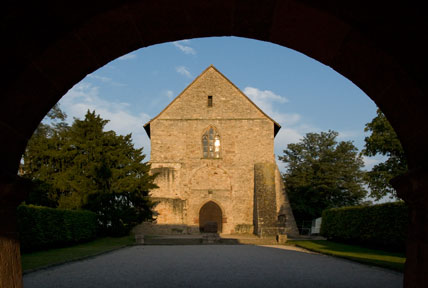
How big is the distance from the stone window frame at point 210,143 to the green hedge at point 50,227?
1026 centimetres

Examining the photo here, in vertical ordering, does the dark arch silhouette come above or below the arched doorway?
above

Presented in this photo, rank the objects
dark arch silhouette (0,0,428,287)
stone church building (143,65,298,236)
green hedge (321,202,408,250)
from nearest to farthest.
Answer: dark arch silhouette (0,0,428,287), green hedge (321,202,408,250), stone church building (143,65,298,236)

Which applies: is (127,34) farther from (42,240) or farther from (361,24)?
(42,240)

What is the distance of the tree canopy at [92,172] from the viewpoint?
22375 millimetres

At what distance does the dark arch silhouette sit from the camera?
8.76 feet

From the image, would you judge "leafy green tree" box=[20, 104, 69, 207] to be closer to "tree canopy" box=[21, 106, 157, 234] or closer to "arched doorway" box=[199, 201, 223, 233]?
"tree canopy" box=[21, 106, 157, 234]

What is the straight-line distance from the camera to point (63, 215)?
17.0 metres

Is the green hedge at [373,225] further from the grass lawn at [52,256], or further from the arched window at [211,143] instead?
the grass lawn at [52,256]

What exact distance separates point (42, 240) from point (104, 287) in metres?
9.30

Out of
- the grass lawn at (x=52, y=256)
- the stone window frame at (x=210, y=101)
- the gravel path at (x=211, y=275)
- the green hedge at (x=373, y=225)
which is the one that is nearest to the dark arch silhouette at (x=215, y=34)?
the gravel path at (x=211, y=275)

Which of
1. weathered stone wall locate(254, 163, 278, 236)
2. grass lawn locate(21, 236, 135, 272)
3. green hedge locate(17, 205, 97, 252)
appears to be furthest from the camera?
weathered stone wall locate(254, 163, 278, 236)

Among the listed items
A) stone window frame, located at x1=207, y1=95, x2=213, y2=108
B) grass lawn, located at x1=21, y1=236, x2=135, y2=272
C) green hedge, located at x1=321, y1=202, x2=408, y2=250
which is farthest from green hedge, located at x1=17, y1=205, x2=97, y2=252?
green hedge, located at x1=321, y1=202, x2=408, y2=250

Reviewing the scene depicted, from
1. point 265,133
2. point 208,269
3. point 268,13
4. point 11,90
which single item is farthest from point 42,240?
point 265,133

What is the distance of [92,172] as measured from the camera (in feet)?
75.4
